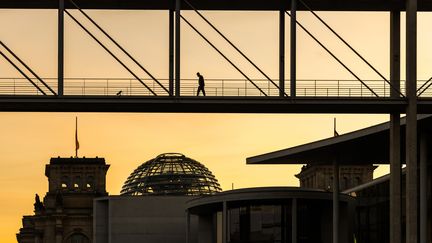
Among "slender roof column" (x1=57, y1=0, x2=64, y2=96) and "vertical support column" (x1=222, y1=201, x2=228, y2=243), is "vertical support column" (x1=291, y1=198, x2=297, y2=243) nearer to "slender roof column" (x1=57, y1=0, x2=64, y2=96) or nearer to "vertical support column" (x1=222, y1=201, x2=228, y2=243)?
"vertical support column" (x1=222, y1=201, x2=228, y2=243)

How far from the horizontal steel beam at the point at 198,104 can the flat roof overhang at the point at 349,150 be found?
14.7 metres

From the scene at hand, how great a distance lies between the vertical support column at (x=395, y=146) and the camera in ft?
238

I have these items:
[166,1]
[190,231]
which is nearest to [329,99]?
[166,1]

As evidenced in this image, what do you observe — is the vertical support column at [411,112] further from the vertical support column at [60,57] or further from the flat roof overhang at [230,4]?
the vertical support column at [60,57]

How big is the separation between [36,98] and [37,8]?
5.09m

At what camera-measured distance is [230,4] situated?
72.2m

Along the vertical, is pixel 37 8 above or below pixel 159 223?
above

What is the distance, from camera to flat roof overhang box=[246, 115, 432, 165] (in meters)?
93.2

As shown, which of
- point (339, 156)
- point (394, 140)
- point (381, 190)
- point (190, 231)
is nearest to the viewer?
point (394, 140)

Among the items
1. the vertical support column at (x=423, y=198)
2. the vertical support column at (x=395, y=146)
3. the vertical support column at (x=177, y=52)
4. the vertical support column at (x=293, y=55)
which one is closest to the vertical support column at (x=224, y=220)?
the vertical support column at (x=423, y=198)

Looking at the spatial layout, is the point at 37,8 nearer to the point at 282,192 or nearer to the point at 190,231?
the point at 282,192

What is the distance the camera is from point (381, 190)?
11656cm

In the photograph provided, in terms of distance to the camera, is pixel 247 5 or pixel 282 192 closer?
pixel 247 5

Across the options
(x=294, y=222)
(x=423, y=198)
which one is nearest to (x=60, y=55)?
(x=423, y=198)
